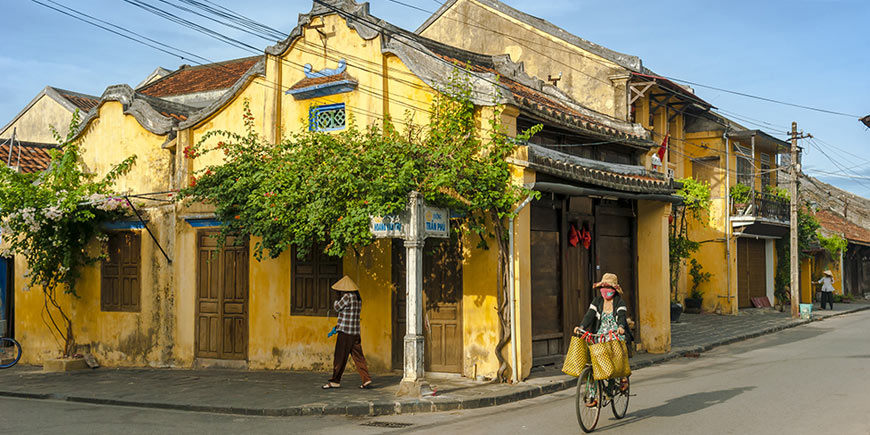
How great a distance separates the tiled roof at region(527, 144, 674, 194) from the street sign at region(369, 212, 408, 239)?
2.35 meters

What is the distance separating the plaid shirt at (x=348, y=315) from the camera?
12117 mm

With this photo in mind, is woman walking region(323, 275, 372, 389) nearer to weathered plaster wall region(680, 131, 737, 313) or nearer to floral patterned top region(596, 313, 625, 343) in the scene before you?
floral patterned top region(596, 313, 625, 343)

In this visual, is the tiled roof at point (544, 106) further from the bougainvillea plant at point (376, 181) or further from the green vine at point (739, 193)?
the green vine at point (739, 193)

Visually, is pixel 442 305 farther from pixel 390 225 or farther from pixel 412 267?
pixel 390 225

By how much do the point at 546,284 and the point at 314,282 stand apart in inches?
169

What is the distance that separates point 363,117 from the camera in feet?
45.5

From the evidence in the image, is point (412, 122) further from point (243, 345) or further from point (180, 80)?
point (180, 80)

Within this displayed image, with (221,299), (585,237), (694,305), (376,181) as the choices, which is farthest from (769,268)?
(376,181)

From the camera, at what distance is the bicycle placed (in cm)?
851

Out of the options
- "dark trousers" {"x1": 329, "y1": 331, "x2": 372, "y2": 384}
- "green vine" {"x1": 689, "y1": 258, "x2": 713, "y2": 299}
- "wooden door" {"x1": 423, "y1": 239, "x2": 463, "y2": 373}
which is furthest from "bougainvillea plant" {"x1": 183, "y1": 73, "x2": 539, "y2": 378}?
"green vine" {"x1": 689, "y1": 258, "x2": 713, "y2": 299}

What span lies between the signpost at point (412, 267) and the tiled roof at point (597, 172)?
2137mm

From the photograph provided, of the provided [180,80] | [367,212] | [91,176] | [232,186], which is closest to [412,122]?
[367,212]

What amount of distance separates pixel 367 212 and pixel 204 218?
5189 millimetres

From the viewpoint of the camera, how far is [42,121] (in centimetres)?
2702
